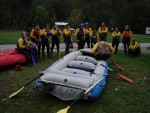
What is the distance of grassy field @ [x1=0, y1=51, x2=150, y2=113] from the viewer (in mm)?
6668

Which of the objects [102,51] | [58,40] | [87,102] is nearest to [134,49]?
[58,40]

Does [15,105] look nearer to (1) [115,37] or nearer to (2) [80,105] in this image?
(2) [80,105]

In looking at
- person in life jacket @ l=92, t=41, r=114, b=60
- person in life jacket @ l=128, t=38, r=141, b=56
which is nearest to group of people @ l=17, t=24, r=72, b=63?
person in life jacket @ l=92, t=41, r=114, b=60

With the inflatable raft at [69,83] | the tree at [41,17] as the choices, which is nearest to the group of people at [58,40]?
the inflatable raft at [69,83]

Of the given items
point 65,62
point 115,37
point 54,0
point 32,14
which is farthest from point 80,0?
point 65,62

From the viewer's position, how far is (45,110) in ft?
21.4

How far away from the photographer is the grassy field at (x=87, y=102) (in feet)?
21.9

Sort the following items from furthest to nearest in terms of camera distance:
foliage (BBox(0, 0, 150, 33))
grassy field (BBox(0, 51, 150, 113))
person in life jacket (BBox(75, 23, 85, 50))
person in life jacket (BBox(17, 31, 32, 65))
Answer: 1. foliage (BBox(0, 0, 150, 33))
2. person in life jacket (BBox(75, 23, 85, 50))
3. person in life jacket (BBox(17, 31, 32, 65))
4. grassy field (BBox(0, 51, 150, 113))

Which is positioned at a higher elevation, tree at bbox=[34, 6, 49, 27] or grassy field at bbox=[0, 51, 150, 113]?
tree at bbox=[34, 6, 49, 27]

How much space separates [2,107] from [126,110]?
9.28 ft

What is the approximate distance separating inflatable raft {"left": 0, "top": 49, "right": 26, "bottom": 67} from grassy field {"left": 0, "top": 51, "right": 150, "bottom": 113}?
1.16 ft

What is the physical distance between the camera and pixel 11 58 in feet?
36.8

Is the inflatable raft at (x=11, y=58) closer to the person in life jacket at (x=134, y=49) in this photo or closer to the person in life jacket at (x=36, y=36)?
the person in life jacket at (x=36, y=36)

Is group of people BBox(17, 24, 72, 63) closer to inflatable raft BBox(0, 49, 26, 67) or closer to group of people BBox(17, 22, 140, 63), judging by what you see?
group of people BBox(17, 22, 140, 63)
